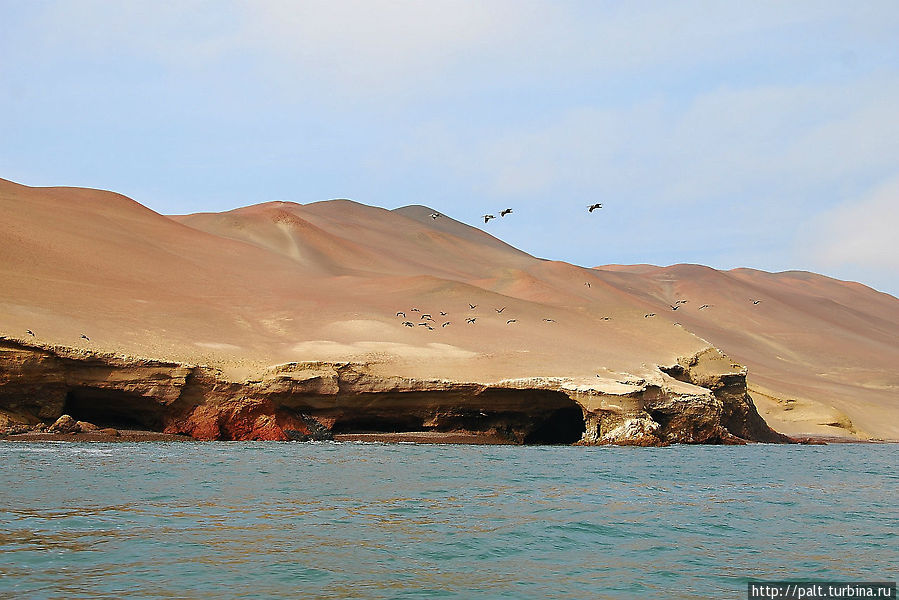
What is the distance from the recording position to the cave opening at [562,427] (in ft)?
147

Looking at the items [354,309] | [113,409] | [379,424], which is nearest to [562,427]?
[379,424]

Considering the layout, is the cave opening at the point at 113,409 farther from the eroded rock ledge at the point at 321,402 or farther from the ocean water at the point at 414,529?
the ocean water at the point at 414,529

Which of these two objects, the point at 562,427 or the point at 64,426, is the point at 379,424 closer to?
the point at 562,427

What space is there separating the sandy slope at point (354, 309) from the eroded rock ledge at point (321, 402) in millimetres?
1385

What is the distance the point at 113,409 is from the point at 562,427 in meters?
21.3

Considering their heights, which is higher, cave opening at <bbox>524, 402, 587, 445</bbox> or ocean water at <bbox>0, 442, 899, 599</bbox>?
cave opening at <bbox>524, 402, 587, 445</bbox>

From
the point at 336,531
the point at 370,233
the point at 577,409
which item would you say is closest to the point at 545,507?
the point at 336,531

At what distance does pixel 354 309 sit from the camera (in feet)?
214

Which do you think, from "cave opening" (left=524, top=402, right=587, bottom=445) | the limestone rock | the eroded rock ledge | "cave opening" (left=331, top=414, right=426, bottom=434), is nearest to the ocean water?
the limestone rock

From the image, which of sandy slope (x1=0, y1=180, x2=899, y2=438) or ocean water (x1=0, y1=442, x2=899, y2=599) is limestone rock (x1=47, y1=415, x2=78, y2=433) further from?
ocean water (x1=0, y1=442, x2=899, y2=599)

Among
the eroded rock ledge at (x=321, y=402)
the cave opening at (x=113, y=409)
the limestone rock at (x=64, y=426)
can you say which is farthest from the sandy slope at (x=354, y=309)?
the limestone rock at (x=64, y=426)

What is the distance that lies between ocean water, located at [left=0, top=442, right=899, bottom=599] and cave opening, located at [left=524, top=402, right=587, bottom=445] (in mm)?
18149

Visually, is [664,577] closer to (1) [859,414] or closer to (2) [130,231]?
(2) [130,231]

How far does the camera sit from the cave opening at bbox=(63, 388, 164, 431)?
1465 inches
